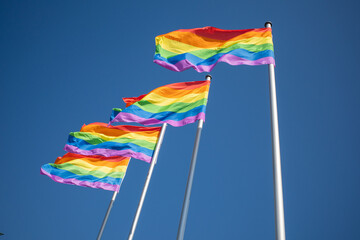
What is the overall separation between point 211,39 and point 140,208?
20.8ft

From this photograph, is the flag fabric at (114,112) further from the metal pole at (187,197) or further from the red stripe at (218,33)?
the metal pole at (187,197)

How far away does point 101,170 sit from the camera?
15.8 metres

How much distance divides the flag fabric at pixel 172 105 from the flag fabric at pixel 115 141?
196 cm

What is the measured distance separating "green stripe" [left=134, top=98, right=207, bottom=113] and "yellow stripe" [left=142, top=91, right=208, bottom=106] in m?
0.13

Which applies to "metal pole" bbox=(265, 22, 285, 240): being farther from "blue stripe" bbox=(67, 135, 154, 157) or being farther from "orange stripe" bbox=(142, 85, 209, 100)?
"blue stripe" bbox=(67, 135, 154, 157)

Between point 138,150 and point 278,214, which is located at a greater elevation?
point 138,150

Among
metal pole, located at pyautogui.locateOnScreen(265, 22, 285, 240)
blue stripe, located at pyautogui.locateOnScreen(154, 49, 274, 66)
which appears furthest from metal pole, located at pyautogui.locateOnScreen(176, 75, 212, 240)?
metal pole, located at pyautogui.locateOnScreen(265, 22, 285, 240)

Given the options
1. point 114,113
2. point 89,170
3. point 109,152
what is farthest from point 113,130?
point 89,170

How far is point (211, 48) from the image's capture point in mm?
11188

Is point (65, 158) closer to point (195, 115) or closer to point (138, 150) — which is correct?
point (138, 150)

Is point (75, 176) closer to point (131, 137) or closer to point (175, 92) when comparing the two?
point (131, 137)

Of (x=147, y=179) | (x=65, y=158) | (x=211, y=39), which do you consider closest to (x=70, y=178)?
(x=65, y=158)

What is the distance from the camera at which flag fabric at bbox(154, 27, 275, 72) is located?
32.4 ft

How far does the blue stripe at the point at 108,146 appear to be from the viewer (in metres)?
14.5
